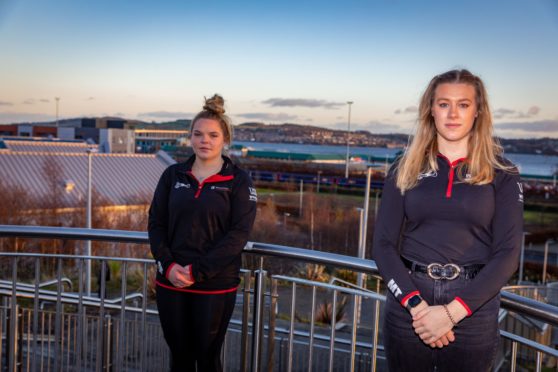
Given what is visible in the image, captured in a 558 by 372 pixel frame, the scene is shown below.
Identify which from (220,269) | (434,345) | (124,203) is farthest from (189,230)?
(124,203)

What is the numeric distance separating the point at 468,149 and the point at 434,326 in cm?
79

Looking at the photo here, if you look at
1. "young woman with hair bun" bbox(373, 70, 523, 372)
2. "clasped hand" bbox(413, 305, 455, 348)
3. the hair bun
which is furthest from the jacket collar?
"clasped hand" bbox(413, 305, 455, 348)

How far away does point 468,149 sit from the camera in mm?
2430

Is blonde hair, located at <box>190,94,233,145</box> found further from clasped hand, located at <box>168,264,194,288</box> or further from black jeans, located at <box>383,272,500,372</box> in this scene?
black jeans, located at <box>383,272,500,372</box>

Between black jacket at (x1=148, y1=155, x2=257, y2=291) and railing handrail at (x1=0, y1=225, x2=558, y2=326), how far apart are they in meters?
0.24

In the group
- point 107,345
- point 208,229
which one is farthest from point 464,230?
point 107,345

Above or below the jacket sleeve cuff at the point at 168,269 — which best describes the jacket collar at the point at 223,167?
above

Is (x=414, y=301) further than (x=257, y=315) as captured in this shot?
No

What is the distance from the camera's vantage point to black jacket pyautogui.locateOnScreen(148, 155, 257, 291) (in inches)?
120

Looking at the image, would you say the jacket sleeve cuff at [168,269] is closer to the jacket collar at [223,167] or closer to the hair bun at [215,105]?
the jacket collar at [223,167]

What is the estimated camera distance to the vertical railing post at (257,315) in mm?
3414

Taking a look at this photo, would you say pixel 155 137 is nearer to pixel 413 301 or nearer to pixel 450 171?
pixel 450 171

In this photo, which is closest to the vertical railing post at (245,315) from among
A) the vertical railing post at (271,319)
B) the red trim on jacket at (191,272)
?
the vertical railing post at (271,319)

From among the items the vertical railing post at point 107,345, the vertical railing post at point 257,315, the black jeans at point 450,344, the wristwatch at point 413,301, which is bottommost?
the vertical railing post at point 107,345
